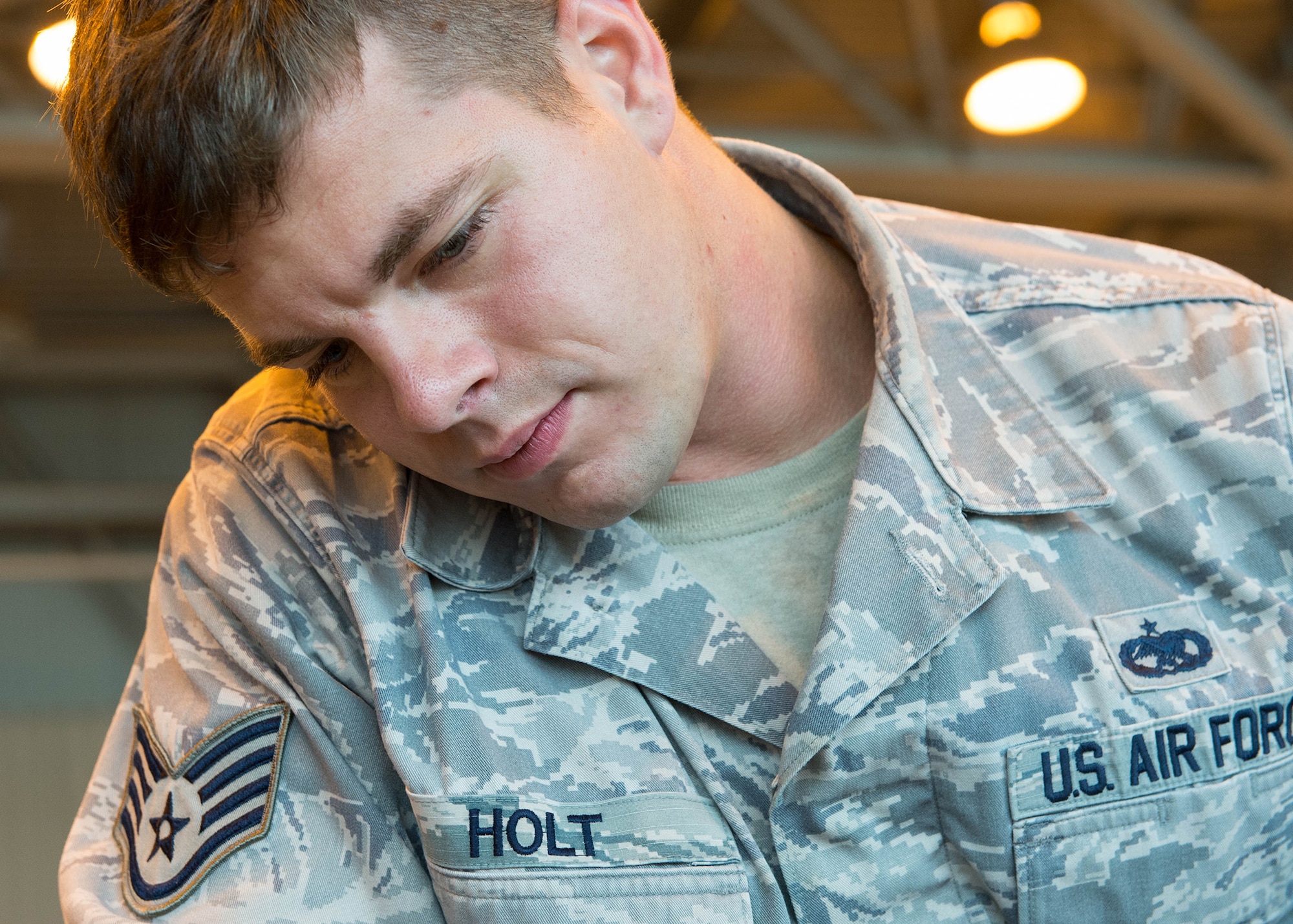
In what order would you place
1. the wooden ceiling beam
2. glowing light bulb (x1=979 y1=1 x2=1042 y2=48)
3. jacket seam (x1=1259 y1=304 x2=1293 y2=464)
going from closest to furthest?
1. jacket seam (x1=1259 y1=304 x2=1293 y2=464)
2. glowing light bulb (x1=979 y1=1 x2=1042 y2=48)
3. the wooden ceiling beam

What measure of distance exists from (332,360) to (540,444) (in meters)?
0.24

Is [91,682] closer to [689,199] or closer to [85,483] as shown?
[85,483]

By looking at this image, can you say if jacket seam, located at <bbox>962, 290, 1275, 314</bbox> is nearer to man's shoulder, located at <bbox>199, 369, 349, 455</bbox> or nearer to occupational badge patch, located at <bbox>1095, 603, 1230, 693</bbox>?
occupational badge patch, located at <bbox>1095, 603, 1230, 693</bbox>

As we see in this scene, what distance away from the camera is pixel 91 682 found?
11734mm

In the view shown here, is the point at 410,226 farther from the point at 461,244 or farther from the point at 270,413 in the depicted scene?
the point at 270,413

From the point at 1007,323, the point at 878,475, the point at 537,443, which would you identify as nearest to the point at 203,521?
the point at 537,443

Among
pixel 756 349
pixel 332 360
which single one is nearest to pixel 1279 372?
pixel 756 349

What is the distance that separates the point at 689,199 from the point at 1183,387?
678mm

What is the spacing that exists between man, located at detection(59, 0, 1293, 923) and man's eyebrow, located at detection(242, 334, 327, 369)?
0.01 meters

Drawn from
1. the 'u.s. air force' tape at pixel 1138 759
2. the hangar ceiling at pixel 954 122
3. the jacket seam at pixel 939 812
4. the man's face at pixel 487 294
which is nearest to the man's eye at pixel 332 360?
the man's face at pixel 487 294

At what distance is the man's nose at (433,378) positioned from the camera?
1253mm

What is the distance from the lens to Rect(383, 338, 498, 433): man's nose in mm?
1253

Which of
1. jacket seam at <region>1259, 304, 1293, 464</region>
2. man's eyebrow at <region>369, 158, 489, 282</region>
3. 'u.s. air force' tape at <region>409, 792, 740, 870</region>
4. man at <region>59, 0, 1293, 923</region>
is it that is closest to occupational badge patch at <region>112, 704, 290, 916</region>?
man at <region>59, 0, 1293, 923</region>

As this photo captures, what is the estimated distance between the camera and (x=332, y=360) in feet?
4.45
